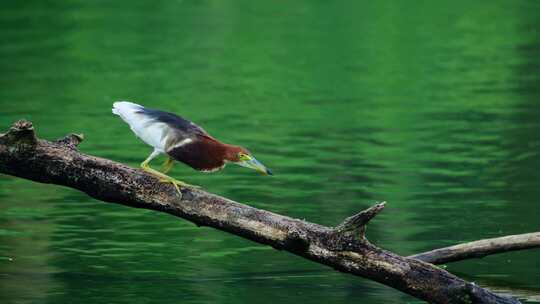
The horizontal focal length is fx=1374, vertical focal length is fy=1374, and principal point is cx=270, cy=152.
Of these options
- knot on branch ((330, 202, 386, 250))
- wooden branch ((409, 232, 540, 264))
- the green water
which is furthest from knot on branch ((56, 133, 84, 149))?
wooden branch ((409, 232, 540, 264))

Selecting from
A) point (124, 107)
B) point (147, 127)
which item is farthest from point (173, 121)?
point (124, 107)

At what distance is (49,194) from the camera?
12.3m

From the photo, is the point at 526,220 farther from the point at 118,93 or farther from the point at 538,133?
the point at 118,93

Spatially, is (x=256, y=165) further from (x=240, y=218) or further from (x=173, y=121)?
(x=173, y=121)

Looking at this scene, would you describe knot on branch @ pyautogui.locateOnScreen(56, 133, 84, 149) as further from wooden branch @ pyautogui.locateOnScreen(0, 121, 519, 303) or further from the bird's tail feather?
the bird's tail feather

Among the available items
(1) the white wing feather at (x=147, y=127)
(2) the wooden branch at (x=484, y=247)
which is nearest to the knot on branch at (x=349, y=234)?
(1) the white wing feather at (x=147, y=127)

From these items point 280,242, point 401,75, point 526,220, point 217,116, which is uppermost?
point 401,75

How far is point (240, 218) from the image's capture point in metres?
6.83

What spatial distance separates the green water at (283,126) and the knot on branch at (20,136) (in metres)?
1.78

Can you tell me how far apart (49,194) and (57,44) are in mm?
12037

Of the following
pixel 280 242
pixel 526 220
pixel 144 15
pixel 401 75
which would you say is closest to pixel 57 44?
pixel 144 15

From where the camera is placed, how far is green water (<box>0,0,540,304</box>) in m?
9.25

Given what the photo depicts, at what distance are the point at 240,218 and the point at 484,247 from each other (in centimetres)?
185

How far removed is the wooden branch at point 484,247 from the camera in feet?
26.0
